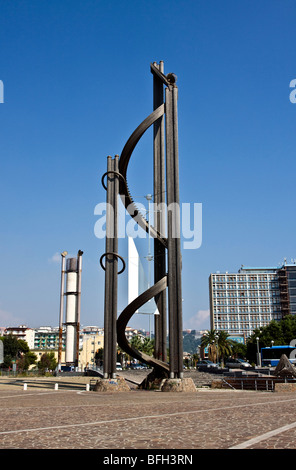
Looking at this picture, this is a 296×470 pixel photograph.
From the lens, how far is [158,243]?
2933 centimetres

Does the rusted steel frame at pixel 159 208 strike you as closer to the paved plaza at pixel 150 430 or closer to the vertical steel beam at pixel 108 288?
the vertical steel beam at pixel 108 288

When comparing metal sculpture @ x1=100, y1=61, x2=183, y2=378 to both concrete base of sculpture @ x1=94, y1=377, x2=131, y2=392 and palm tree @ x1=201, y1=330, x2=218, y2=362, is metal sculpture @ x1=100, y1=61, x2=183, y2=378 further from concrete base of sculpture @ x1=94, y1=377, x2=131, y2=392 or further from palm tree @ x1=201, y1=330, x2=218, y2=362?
palm tree @ x1=201, y1=330, x2=218, y2=362

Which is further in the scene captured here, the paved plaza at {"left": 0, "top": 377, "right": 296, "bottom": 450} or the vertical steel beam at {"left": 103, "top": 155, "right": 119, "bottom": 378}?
the vertical steel beam at {"left": 103, "top": 155, "right": 119, "bottom": 378}

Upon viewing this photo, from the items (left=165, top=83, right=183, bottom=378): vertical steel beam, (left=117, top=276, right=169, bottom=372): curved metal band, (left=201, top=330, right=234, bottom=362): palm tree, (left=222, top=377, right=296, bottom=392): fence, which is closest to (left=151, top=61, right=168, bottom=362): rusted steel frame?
(left=117, top=276, right=169, bottom=372): curved metal band

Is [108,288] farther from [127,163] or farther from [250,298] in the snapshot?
[250,298]

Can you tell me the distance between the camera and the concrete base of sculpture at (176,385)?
2317 cm

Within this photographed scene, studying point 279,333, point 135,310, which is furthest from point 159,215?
point 279,333

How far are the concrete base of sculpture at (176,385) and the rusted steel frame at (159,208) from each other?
3993mm

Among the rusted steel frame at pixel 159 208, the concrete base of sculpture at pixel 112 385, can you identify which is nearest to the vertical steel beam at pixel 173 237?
the rusted steel frame at pixel 159 208

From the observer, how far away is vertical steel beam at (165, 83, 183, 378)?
24.2 m

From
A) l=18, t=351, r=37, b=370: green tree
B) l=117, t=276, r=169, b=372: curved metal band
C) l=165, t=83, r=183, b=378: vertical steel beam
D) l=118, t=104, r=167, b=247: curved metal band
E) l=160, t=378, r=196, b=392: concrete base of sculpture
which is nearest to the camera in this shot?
l=160, t=378, r=196, b=392: concrete base of sculpture

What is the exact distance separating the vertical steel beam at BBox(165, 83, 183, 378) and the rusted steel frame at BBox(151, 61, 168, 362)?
97.0 inches

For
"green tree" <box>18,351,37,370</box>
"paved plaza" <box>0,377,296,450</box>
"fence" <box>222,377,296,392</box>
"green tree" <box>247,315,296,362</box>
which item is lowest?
"green tree" <box>18,351,37,370</box>
